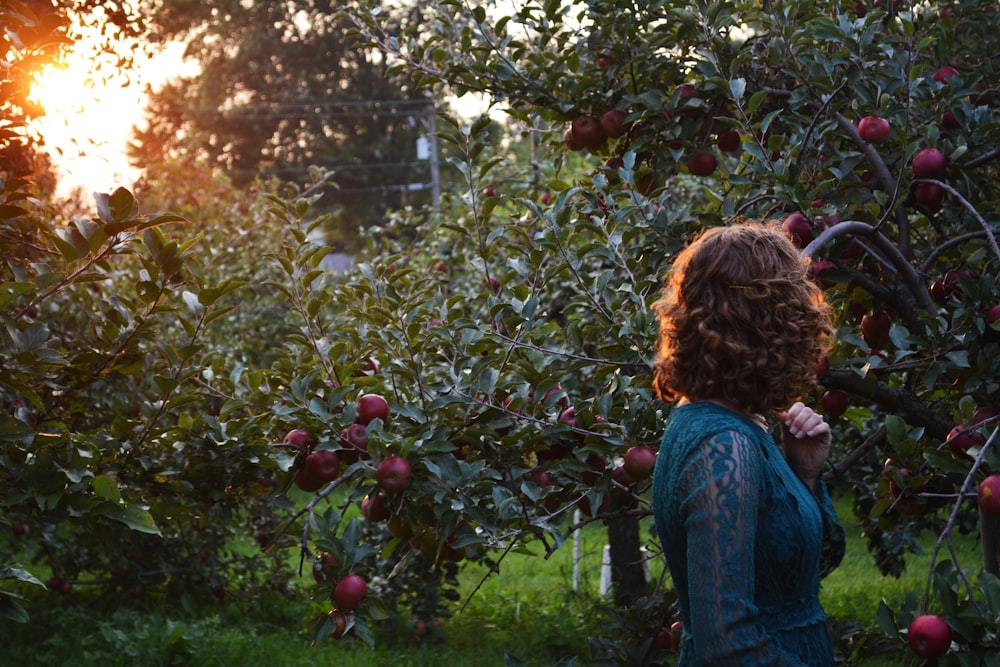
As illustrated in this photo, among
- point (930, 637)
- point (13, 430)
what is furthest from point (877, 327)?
point (13, 430)

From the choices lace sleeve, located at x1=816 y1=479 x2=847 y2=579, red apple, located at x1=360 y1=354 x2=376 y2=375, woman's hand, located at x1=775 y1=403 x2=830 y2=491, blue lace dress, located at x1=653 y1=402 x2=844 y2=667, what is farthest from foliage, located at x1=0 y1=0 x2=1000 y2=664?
blue lace dress, located at x1=653 y1=402 x2=844 y2=667

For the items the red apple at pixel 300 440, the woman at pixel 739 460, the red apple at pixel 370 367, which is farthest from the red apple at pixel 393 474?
the red apple at pixel 370 367

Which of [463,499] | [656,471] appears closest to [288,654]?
[463,499]

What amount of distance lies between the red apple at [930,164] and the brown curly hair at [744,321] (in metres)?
1.36

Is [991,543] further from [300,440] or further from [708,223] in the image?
[300,440]

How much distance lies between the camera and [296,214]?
289 centimetres

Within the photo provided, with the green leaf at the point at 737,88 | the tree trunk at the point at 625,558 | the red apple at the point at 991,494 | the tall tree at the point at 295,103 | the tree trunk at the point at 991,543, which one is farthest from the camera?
the tall tree at the point at 295,103

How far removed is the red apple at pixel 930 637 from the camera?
193 cm

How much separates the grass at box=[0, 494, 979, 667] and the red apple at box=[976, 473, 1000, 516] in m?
2.32

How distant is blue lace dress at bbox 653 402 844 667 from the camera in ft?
4.65

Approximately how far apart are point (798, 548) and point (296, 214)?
185cm

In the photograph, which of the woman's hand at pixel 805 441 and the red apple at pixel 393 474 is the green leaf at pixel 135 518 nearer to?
the red apple at pixel 393 474

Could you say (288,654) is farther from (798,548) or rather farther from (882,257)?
(798,548)

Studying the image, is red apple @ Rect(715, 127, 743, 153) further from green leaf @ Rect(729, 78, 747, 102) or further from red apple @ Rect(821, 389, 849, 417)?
red apple @ Rect(821, 389, 849, 417)
